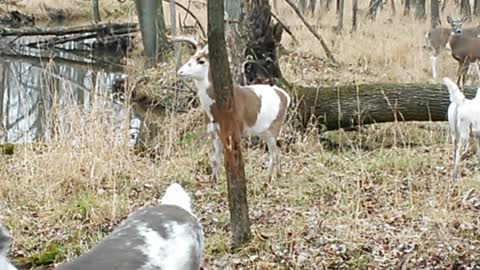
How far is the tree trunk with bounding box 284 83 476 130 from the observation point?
9867mm

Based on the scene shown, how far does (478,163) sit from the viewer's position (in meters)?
8.20

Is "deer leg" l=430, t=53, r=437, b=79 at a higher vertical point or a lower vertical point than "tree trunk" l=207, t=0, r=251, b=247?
lower

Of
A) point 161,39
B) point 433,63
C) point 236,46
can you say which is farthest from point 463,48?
point 236,46

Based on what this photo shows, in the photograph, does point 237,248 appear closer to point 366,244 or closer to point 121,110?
point 366,244

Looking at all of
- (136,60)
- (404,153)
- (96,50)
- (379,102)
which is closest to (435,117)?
(379,102)

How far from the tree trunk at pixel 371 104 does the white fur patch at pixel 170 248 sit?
606 cm

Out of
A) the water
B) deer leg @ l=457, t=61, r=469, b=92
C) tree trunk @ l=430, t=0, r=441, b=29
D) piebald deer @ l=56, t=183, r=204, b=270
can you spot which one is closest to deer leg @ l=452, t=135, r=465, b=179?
the water

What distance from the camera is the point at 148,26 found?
58.7ft

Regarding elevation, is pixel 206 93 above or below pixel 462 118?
above

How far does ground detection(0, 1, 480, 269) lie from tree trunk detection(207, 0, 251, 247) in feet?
0.67

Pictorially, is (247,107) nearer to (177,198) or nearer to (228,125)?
(228,125)

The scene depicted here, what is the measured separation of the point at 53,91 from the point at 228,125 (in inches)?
248

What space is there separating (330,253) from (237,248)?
26.1 inches

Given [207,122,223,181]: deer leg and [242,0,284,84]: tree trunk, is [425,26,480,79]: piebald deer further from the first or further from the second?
[207,122,223,181]: deer leg
